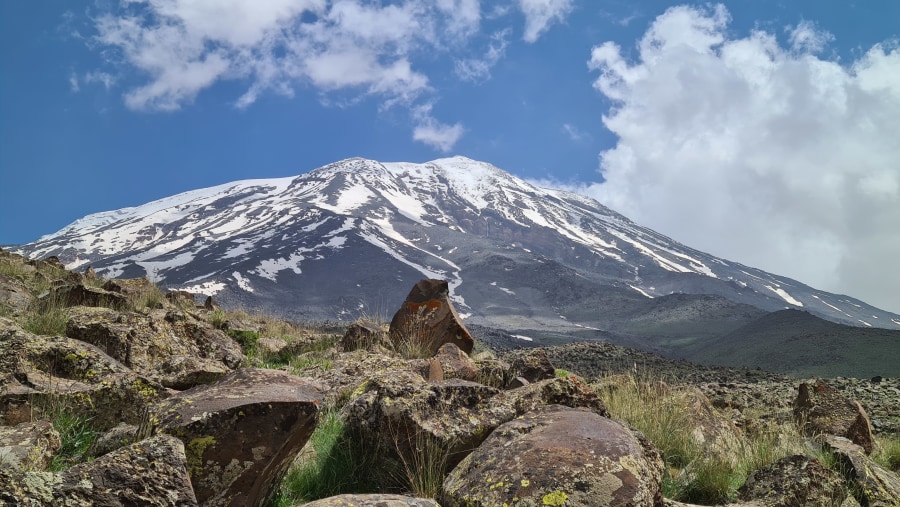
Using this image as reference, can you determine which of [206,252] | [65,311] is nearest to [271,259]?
[206,252]

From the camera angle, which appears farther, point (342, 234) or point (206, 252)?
point (342, 234)

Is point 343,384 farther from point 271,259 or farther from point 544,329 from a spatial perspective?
point 271,259

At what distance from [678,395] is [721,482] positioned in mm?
2818

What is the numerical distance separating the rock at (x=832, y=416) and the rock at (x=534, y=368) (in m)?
4.29

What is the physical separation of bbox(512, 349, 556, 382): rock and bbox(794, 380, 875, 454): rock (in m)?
4.29

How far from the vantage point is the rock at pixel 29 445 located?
121 inches

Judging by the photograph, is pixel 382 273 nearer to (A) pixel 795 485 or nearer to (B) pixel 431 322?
(B) pixel 431 322

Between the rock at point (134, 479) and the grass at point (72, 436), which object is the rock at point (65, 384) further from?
the rock at point (134, 479)

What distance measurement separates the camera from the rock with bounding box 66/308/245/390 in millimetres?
4895

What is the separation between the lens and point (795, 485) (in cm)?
467

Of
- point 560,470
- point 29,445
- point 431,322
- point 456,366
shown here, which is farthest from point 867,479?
point 431,322

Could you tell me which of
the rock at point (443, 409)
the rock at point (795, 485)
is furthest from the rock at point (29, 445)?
the rock at point (795, 485)

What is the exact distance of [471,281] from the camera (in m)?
139

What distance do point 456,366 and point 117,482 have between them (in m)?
5.06
